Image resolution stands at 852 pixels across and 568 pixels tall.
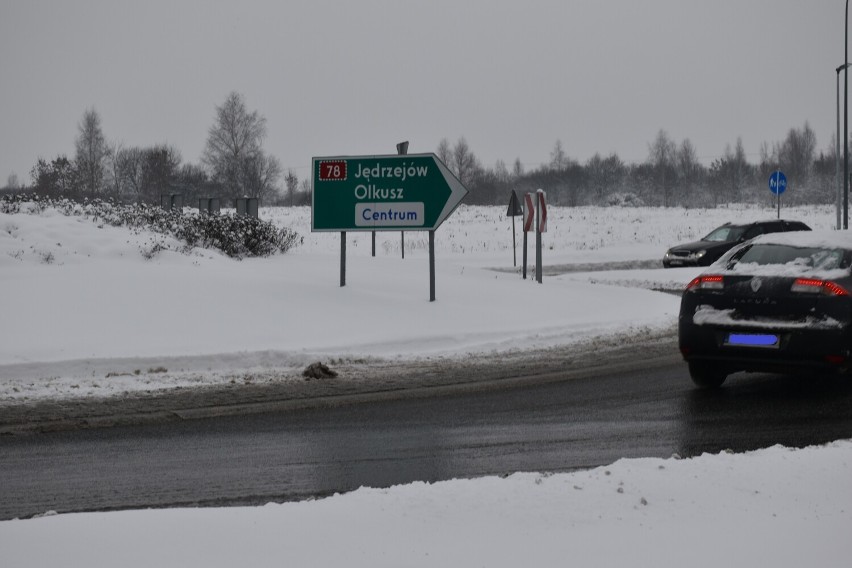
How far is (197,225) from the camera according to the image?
731 inches

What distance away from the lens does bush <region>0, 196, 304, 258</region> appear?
60.7 feet

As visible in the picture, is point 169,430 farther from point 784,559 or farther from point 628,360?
point 628,360

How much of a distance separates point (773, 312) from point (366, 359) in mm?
4714

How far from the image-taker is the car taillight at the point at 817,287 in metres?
8.41

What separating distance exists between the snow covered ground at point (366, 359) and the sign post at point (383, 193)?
113 centimetres

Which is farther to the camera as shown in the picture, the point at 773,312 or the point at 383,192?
the point at 383,192

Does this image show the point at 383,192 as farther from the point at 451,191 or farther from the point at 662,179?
the point at 662,179

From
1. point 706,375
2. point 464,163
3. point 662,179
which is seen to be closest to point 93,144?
point 464,163

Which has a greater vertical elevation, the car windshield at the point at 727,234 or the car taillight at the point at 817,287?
the car windshield at the point at 727,234

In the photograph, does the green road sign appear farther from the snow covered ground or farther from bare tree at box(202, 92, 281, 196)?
bare tree at box(202, 92, 281, 196)

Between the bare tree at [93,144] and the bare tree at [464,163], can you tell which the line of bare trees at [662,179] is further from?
the bare tree at [93,144]

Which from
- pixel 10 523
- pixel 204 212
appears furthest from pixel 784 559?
pixel 204 212

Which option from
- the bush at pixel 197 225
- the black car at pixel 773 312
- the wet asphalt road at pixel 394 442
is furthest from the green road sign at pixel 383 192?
the black car at pixel 773 312

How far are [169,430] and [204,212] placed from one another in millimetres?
12371
